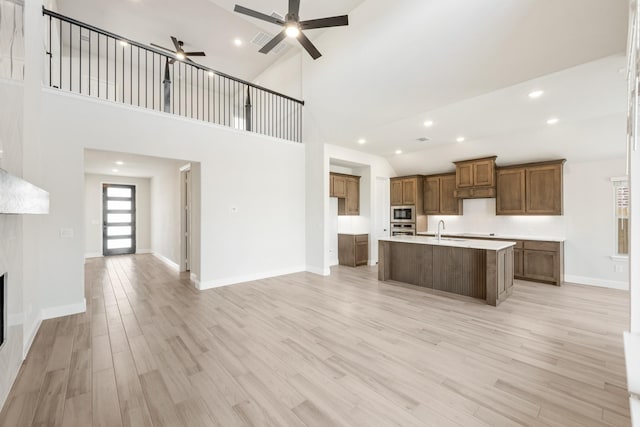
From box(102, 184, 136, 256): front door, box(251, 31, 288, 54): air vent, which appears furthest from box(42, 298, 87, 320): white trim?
box(102, 184, 136, 256): front door

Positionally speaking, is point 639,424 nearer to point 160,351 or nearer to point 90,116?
point 160,351

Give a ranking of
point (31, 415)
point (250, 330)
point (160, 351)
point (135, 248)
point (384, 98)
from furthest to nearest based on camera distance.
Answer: point (135, 248), point (384, 98), point (250, 330), point (160, 351), point (31, 415)

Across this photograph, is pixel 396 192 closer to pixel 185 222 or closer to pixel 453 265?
pixel 453 265

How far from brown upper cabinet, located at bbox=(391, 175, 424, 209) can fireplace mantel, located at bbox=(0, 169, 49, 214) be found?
291 inches

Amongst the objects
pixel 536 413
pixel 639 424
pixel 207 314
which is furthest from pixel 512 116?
pixel 207 314

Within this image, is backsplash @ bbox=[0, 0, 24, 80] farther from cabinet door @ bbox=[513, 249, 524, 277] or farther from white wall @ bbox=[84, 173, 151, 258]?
cabinet door @ bbox=[513, 249, 524, 277]

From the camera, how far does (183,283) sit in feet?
17.2

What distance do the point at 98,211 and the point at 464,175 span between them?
10.7m

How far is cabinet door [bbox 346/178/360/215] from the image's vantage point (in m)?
7.40

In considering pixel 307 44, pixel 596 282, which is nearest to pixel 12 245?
pixel 307 44

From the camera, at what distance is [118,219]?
8.82 m

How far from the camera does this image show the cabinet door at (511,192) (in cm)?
599

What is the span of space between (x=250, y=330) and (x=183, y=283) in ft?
9.07

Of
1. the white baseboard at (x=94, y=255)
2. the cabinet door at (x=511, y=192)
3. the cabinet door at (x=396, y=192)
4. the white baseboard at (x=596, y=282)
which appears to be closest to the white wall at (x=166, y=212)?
the white baseboard at (x=94, y=255)
